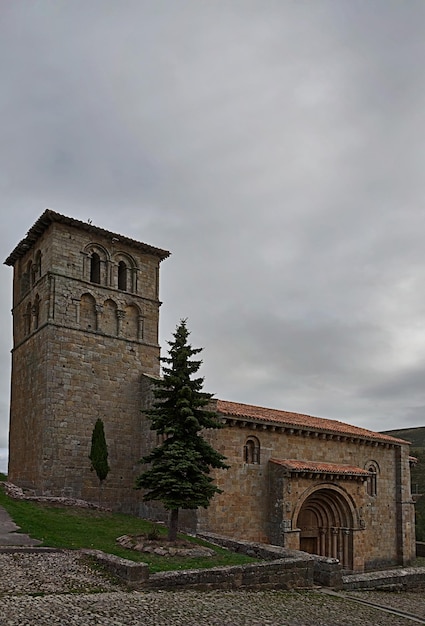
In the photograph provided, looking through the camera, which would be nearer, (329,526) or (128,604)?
(128,604)

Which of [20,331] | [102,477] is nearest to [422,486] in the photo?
[102,477]

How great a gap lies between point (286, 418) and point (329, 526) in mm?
5642

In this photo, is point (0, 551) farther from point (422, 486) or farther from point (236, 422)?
point (422, 486)

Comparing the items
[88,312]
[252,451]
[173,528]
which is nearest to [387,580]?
[173,528]

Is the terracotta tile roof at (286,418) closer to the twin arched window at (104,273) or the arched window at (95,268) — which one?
the twin arched window at (104,273)

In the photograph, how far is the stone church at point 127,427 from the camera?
88.9 ft

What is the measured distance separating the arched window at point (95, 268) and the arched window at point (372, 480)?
18042 millimetres

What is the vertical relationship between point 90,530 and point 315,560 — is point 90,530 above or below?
above

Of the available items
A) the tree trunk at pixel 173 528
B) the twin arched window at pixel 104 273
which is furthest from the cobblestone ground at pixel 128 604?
the twin arched window at pixel 104 273

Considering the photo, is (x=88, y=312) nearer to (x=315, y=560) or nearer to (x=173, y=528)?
(x=173, y=528)

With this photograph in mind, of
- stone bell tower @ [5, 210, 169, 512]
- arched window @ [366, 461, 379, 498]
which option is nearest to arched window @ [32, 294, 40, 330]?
stone bell tower @ [5, 210, 169, 512]

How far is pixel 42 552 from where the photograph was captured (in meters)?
17.4

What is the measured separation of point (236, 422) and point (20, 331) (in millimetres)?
13124

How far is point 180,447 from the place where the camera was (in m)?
20.7
